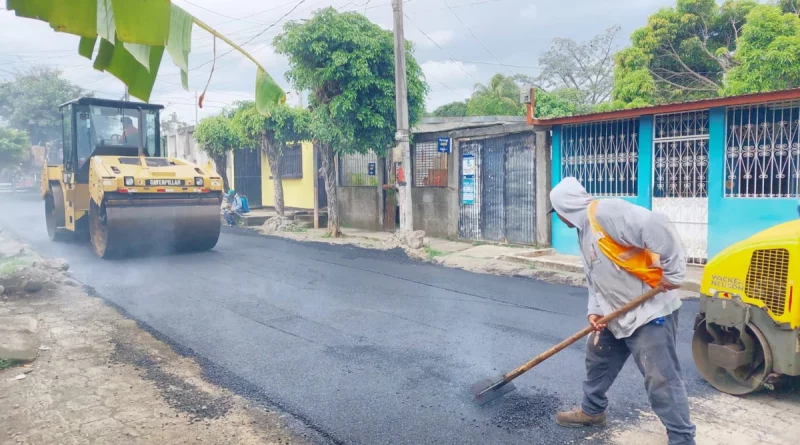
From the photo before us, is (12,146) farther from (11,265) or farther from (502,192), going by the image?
(502,192)

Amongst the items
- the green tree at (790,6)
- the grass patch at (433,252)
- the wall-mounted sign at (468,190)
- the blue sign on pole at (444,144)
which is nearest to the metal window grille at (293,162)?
the blue sign on pole at (444,144)

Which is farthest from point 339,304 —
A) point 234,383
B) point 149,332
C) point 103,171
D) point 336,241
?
point 336,241

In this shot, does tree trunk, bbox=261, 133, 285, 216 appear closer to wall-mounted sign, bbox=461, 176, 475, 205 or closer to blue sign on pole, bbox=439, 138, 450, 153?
blue sign on pole, bbox=439, 138, 450, 153

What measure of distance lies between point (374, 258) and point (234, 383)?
21.0ft

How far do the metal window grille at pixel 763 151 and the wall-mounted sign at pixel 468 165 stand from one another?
519 centimetres

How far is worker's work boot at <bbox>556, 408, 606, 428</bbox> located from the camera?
3518mm

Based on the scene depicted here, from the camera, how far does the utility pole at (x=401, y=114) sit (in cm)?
1158

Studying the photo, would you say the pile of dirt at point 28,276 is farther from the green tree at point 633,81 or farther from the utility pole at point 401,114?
the green tree at point 633,81

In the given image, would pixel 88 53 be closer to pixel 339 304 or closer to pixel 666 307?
pixel 666 307

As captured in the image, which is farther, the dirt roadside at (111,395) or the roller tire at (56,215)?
the roller tire at (56,215)

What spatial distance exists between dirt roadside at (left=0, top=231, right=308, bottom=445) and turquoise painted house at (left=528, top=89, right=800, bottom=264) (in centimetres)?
726

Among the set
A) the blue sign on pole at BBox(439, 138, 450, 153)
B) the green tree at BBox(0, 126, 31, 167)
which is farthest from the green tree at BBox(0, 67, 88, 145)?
the blue sign on pole at BBox(439, 138, 450, 153)

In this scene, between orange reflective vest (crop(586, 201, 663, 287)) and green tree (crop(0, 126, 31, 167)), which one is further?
green tree (crop(0, 126, 31, 167))

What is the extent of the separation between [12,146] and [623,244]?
34.4 m
